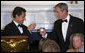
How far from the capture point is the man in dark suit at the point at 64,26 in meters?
3.80

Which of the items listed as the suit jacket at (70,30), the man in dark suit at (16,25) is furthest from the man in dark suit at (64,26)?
the man in dark suit at (16,25)

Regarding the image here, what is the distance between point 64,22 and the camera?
391 cm

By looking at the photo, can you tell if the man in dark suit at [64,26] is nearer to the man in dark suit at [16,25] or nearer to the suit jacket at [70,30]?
the suit jacket at [70,30]

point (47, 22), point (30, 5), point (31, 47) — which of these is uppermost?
point (30, 5)

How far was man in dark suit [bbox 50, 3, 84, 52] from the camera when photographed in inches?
150

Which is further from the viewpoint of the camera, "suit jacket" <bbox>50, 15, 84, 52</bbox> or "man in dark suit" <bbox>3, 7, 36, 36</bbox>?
"man in dark suit" <bbox>3, 7, 36, 36</bbox>

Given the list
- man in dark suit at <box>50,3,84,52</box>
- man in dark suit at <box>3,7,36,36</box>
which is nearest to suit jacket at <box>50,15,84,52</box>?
man in dark suit at <box>50,3,84,52</box>

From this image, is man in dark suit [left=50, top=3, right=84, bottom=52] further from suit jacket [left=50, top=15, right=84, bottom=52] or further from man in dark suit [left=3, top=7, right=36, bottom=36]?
man in dark suit [left=3, top=7, right=36, bottom=36]

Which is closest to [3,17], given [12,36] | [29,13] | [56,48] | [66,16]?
[29,13]

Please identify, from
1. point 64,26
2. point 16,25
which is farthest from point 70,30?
point 16,25

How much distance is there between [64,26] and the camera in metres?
3.94

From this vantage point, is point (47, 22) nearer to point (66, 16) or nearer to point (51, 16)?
point (51, 16)

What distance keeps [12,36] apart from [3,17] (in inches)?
47.5

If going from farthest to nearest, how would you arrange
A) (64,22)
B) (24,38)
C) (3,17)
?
(3,17), (64,22), (24,38)
